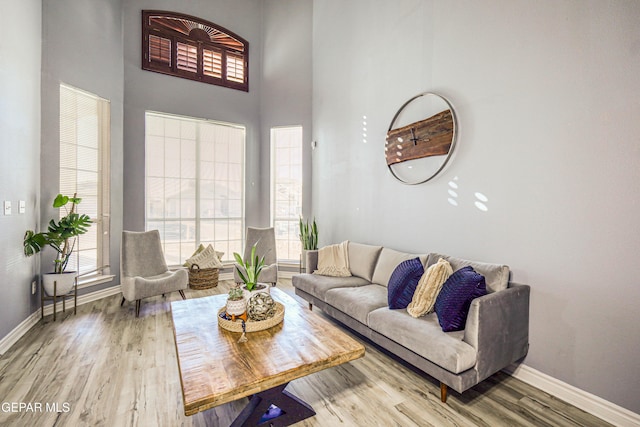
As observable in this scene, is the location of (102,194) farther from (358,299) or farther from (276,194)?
(358,299)

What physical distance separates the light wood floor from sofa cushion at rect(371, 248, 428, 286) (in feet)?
2.39

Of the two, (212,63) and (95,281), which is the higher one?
(212,63)

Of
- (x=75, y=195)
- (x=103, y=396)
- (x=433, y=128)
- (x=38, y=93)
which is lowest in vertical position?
(x=103, y=396)

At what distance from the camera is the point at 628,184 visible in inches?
68.6

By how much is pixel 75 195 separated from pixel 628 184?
513 centimetres

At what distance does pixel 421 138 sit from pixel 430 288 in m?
1.51

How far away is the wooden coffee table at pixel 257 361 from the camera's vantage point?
55.2 inches

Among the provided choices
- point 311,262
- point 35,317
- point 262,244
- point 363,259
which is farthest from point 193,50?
point 363,259

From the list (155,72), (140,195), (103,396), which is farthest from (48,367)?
(155,72)

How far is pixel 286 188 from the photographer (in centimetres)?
537

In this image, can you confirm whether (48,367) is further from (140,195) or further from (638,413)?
(638,413)

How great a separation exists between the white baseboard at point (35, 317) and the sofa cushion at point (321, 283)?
2647 mm

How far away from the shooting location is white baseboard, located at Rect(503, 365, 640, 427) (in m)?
1.76

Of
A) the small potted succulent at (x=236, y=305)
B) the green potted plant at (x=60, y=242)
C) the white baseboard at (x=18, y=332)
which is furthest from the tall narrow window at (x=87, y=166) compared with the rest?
the small potted succulent at (x=236, y=305)
